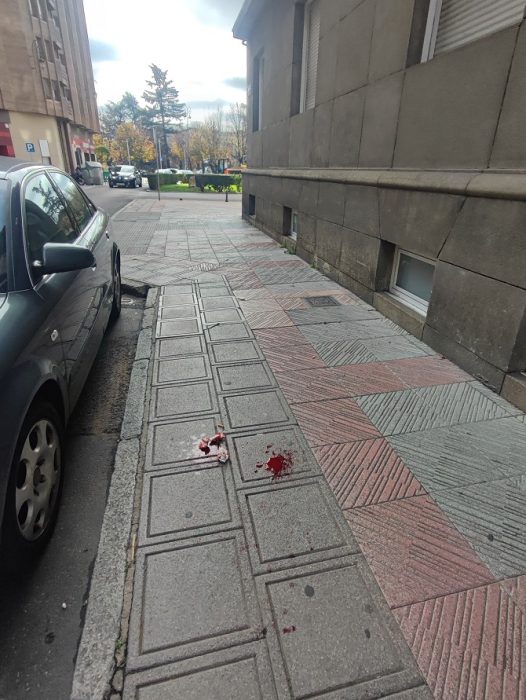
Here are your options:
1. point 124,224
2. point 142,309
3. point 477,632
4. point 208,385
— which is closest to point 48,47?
point 124,224

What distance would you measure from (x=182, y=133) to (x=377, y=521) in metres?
85.4

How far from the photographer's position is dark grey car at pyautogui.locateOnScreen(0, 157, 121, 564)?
1.74 m

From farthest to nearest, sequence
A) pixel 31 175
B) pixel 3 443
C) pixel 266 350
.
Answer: pixel 266 350 < pixel 31 175 < pixel 3 443

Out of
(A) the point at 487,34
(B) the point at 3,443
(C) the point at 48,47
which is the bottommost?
(B) the point at 3,443

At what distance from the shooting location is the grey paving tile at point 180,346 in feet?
13.5

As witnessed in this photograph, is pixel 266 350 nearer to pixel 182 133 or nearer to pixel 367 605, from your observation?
pixel 367 605

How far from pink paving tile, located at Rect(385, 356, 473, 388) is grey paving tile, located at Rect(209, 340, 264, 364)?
4.31 ft

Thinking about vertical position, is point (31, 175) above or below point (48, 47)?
below

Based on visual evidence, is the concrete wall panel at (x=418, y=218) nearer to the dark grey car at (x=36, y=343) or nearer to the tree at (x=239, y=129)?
the dark grey car at (x=36, y=343)

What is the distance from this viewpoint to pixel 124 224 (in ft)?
43.8

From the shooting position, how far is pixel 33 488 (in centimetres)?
195

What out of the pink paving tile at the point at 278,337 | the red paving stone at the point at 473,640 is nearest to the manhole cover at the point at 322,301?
the pink paving tile at the point at 278,337

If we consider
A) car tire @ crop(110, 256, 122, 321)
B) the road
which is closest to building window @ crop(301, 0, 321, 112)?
car tire @ crop(110, 256, 122, 321)

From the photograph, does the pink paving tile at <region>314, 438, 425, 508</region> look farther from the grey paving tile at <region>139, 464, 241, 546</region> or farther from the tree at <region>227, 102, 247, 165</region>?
the tree at <region>227, 102, 247, 165</region>
